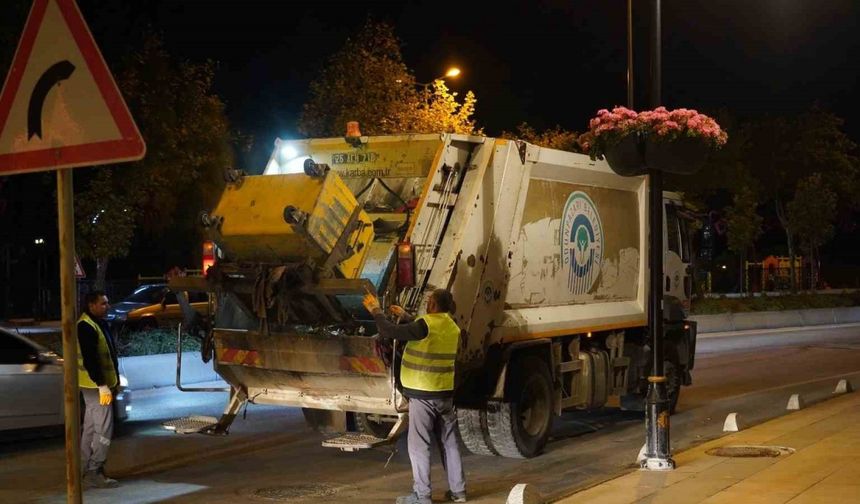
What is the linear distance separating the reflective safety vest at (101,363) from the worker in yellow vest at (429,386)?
2473 millimetres

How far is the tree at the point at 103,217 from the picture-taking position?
19125 millimetres

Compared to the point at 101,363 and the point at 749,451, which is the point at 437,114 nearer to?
the point at 749,451

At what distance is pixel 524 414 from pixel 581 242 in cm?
208

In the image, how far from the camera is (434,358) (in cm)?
779

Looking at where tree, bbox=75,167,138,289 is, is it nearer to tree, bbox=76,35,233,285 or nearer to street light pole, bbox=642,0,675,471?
tree, bbox=76,35,233,285

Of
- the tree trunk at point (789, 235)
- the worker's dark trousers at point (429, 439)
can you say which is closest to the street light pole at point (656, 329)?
the worker's dark trousers at point (429, 439)

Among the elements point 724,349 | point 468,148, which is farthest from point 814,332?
point 468,148

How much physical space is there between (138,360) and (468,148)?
7949 millimetres

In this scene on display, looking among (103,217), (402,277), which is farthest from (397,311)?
(103,217)

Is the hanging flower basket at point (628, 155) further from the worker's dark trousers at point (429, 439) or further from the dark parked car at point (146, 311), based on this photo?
the dark parked car at point (146, 311)

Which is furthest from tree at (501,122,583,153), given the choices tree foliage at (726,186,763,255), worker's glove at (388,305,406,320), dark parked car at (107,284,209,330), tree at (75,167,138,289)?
worker's glove at (388,305,406,320)

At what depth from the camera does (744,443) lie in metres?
10.0

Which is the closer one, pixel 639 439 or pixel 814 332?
pixel 639 439

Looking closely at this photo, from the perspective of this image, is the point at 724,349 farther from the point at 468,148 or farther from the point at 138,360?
the point at 468,148
